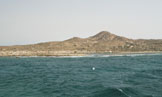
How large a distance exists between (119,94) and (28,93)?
12815 mm

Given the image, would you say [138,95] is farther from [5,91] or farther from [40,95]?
[5,91]

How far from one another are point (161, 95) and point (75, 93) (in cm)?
1160

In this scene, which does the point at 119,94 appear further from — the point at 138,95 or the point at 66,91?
the point at 66,91

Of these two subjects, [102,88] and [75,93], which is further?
[102,88]

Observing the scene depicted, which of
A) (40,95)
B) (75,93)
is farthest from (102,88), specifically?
(40,95)

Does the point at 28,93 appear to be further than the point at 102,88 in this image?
No

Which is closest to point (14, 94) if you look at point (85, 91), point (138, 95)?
point (85, 91)

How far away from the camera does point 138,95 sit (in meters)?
25.9

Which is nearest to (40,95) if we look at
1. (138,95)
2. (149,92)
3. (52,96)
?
(52,96)

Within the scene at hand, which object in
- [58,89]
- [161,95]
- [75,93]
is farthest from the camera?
[58,89]

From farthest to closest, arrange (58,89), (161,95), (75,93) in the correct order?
(58,89) → (75,93) → (161,95)

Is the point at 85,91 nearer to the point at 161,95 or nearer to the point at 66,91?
the point at 66,91

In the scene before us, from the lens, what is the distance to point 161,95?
25.5 meters

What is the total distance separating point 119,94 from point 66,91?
774 cm
